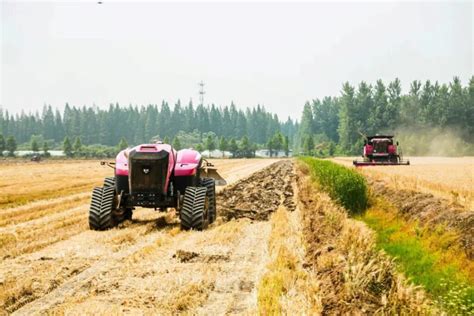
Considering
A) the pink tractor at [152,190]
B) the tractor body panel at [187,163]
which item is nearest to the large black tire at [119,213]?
the pink tractor at [152,190]

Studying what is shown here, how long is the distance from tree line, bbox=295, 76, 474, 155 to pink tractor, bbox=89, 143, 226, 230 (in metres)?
83.6

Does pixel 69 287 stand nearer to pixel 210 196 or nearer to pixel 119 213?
pixel 119 213

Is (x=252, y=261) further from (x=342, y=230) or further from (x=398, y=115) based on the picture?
(x=398, y=115)

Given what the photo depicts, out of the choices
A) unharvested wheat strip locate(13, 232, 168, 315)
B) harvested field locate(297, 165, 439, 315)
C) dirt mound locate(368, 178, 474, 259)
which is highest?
dirt mound locate(368, 178, 474, 259)

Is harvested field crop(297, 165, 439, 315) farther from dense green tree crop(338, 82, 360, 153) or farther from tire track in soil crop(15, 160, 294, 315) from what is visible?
dense green tree crop(338, 82, 360, 153)

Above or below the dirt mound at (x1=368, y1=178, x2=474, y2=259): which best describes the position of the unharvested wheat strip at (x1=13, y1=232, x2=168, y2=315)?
below

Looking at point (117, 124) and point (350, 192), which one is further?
point (117, 124)

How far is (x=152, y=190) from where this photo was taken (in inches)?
498

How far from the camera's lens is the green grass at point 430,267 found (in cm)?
631

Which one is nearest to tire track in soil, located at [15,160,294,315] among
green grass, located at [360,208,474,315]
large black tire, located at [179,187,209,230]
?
large black tire, located at [179,187,209,230]

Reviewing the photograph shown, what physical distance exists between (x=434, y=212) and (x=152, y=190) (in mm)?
6096

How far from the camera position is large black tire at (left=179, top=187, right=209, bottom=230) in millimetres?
12188

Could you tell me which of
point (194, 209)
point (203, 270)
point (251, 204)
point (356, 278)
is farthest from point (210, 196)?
point (356, 278)

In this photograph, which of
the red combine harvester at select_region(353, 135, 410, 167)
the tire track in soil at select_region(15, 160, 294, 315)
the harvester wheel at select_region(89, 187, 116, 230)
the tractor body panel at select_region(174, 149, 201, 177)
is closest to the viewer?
the tire track in soil at select_region(15, 160, 294, 315)
